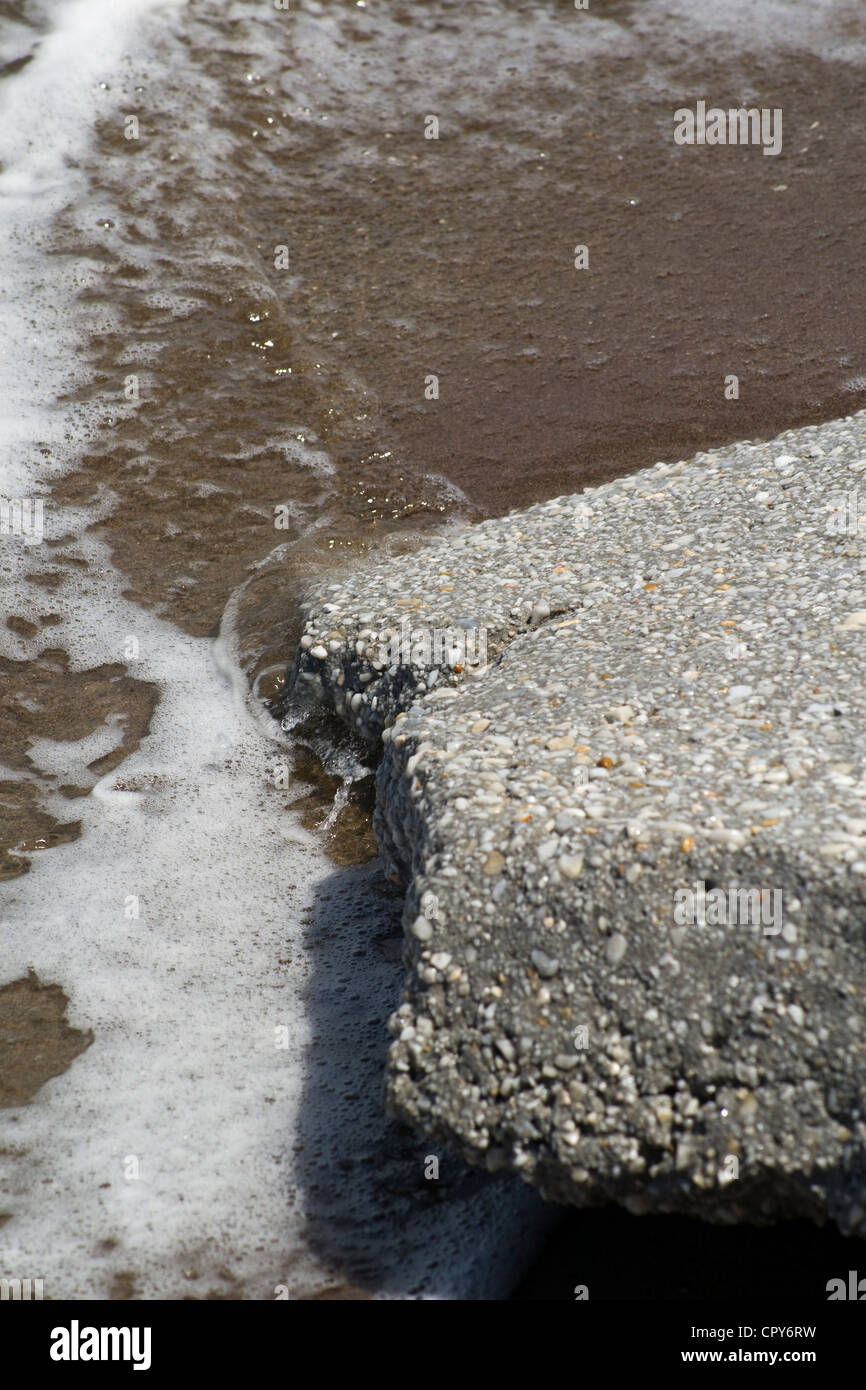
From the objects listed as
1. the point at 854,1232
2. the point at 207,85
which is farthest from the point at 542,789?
the point at 207,85

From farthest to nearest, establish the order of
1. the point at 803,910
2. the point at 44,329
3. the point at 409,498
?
the point at 44,329
the point at 409,498
the point at 803,910

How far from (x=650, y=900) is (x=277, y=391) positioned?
375 cm

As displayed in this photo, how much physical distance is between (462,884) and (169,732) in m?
1.78

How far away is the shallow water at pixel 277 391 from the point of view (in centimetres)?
304

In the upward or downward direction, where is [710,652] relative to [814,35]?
downward

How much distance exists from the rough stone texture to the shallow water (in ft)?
1.53

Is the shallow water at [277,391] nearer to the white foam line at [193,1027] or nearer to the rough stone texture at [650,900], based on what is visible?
the white foam line at [193,1027]

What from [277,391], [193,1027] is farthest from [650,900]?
[277,391]

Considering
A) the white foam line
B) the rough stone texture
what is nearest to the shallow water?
the white foam line

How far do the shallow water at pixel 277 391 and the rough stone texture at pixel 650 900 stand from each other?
47cm

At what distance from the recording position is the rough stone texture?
234cm

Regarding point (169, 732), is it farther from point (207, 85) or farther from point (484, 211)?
point (207, 85)

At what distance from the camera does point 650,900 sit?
2506 millimetres

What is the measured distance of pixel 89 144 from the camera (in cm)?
661
